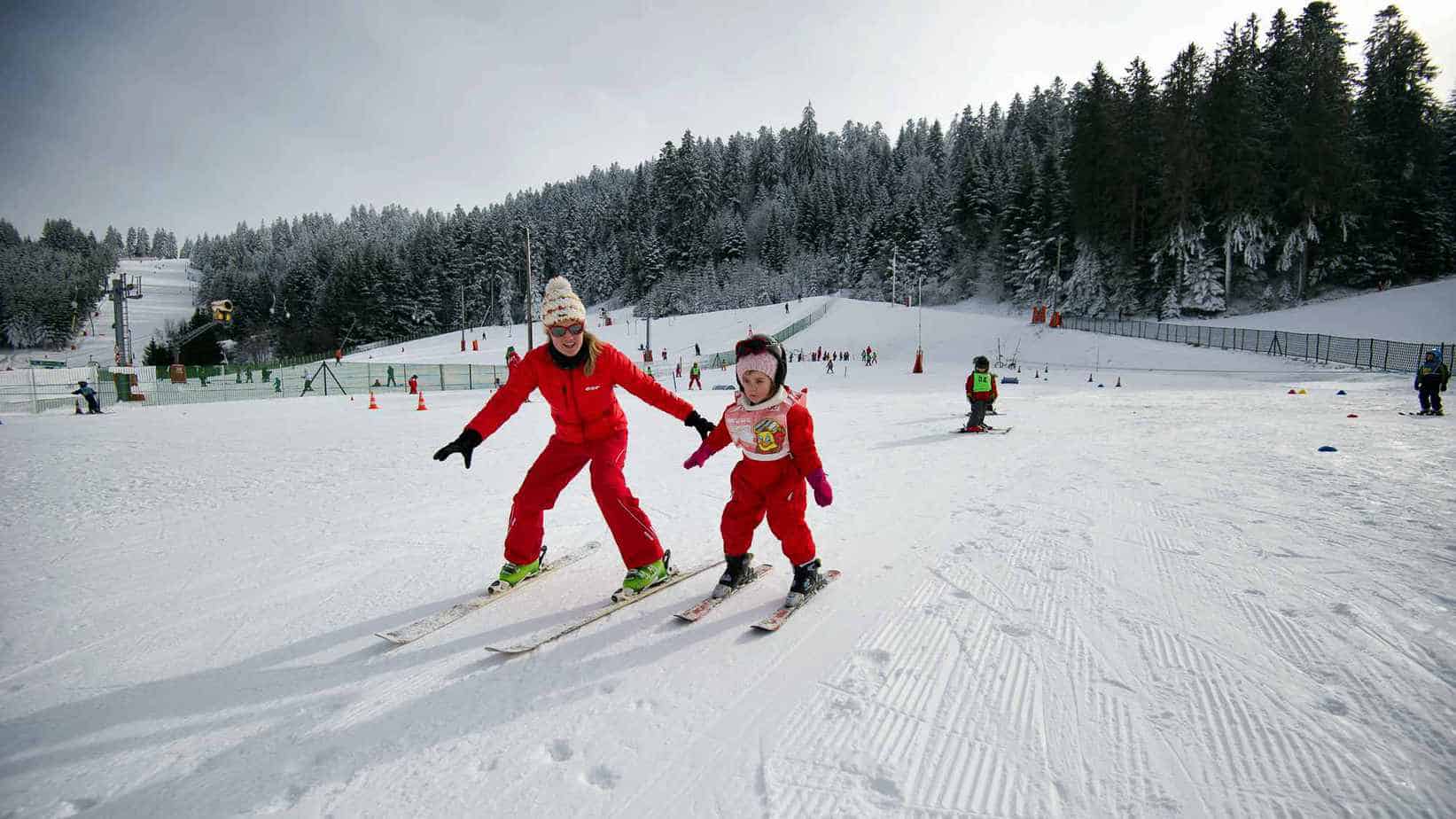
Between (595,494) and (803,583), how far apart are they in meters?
1.38

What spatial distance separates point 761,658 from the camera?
116 inches

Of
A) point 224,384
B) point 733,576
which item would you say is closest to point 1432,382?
point 733,576

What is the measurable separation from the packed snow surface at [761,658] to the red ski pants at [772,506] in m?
0.36

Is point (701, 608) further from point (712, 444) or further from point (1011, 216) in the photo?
point (1011, 216)

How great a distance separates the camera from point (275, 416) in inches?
567

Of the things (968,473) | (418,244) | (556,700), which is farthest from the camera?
(418,244)

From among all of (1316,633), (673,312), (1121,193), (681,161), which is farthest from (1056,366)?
(681,161)

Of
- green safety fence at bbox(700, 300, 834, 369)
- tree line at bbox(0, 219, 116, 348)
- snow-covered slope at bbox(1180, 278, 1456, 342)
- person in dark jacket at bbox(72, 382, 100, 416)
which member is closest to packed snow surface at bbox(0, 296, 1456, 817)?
tree line at bbox(0, 219, 116, 348)

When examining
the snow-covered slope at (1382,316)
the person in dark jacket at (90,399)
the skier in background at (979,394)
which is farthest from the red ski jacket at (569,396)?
the snow-covered slope at (1382,316)

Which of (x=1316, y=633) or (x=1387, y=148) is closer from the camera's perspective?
(x=1316, y=633)

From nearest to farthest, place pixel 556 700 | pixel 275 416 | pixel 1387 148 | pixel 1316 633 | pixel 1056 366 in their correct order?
pixel 556 700 < pixel 1316 633 < pixel 275 416 < pixel 1056 366 < pixel 1387 148

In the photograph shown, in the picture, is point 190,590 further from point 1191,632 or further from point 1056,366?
point 1056,366

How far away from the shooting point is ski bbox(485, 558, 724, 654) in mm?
2982

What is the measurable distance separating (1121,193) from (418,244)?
9143cm
